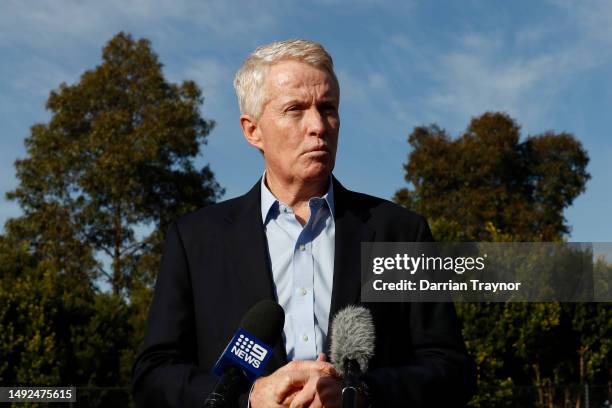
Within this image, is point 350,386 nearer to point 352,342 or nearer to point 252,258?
point 352,342

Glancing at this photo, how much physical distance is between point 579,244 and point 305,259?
23.9 metres

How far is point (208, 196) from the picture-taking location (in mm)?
37531

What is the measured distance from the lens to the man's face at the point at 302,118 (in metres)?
3.56

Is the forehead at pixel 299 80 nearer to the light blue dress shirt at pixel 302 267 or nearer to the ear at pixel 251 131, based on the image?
the ear at pixel 251 131

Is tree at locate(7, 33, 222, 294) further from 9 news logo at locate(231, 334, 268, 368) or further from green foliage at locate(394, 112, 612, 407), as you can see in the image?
9 news logo at locate(231, 334, 268, 368)

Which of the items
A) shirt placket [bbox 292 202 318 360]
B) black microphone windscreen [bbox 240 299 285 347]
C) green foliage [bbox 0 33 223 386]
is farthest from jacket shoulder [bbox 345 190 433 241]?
green foliage [bbox 0 33 223 386]

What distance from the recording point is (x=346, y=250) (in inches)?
139

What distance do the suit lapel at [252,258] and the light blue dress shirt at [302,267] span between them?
2.0 inches

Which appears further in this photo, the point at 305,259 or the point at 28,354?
the point at 28,354

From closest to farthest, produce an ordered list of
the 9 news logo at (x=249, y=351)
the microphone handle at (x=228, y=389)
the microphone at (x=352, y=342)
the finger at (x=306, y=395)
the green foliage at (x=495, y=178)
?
1. the microphone handle at (x=228, y=389)
2. the 9 news logo at (x=249, y=351)
3. the microphone at (x=352, y=342)
4. the finger at (x=306, y=395)
5. the green foliage at (x=495, y=178)

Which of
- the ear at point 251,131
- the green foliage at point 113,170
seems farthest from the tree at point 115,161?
the ear at point 251,131

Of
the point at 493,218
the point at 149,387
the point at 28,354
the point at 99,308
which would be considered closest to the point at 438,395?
the point at 149,387

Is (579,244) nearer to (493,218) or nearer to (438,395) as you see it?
(493,218)

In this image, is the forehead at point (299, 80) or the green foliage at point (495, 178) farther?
the green foliage at point (495, 178)
